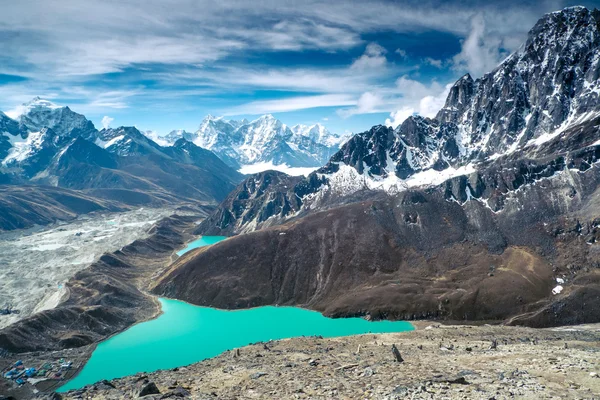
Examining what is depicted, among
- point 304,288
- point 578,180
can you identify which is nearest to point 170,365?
point 304,288

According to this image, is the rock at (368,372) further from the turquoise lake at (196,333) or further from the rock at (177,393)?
the turquoise lake at (196,333)

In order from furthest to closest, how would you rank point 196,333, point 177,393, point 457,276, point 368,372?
point 457,276 < point 196,333 < point 368,372 < point 177,393

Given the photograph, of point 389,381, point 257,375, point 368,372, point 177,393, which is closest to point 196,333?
point 257,375

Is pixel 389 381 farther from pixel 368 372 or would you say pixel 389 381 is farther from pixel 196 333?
pixel 196 333

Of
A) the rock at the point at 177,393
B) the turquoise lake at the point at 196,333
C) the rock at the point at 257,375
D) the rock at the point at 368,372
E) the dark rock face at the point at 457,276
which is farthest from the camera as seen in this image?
the dark rock face at the point at 457,276

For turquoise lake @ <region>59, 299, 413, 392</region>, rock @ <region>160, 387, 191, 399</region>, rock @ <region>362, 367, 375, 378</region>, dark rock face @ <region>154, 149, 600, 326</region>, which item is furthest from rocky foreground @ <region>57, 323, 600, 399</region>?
dark rock face @ <region>154, 149, 600, 326</region>

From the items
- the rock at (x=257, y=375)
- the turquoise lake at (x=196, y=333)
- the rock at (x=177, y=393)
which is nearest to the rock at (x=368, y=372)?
the rock at (x=257, y=375)

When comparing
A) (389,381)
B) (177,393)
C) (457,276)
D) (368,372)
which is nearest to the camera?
(389,381)

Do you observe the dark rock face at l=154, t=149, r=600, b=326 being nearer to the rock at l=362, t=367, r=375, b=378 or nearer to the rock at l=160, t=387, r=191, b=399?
the rock at l=362, t=367, r=375, b=378

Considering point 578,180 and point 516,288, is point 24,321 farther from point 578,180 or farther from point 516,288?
point 578,180
